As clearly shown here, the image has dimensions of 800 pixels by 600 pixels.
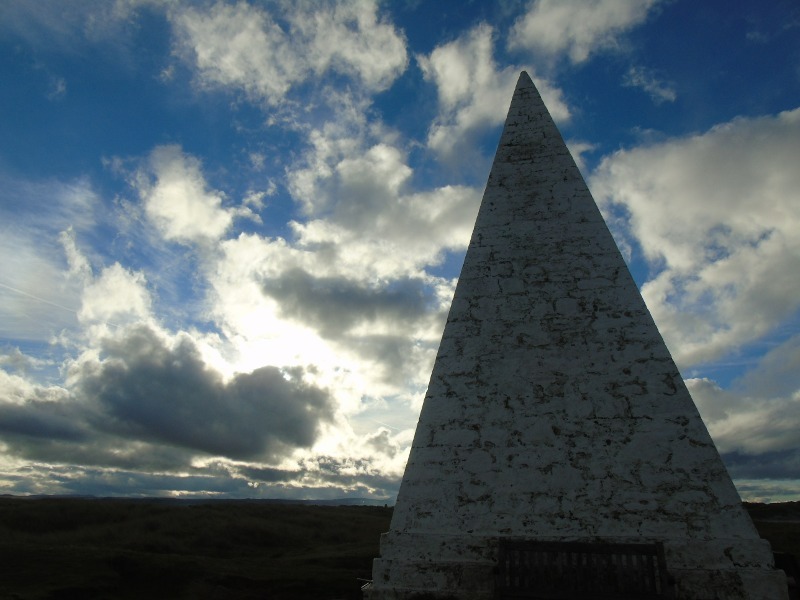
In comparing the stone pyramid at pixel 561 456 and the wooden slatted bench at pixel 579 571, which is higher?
the stone pyramid at pixel 561 456

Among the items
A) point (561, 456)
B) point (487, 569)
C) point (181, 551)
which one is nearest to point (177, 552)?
point (181, 551)

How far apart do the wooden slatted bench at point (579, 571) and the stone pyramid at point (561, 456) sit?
14 mm

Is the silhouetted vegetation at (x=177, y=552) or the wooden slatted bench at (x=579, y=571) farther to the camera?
the silhouetted vegetation at (x=177, y=552)

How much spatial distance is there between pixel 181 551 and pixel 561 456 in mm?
19147

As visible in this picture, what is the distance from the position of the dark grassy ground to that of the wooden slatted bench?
8.91 meters

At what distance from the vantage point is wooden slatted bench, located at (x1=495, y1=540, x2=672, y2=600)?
194 inches

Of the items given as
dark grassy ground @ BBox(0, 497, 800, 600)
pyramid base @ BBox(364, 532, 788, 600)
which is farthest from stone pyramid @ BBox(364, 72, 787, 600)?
dark grassy ground @ BBox(0, 497, 800, 600)


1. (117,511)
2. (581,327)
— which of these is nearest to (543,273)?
(581,327)

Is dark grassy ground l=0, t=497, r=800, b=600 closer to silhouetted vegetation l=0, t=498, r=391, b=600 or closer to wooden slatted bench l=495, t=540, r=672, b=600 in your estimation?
silhouetted vegetation l=0, t=498, r=391, b=600

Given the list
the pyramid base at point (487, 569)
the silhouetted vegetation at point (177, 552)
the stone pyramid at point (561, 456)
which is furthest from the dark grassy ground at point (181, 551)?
the stone pyramid at point (561, 456)

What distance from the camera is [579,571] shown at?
5074 mm

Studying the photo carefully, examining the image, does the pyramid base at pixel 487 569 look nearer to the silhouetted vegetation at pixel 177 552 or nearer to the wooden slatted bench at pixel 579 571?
the wooden slatted bench at pixel 579 571

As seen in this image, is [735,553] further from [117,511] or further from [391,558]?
[117,511]

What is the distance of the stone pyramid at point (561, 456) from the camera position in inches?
205
